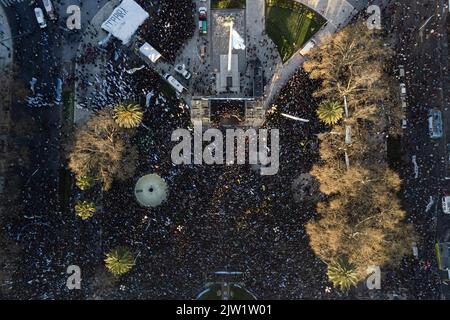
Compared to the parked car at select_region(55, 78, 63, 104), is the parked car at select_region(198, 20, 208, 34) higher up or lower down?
higher up

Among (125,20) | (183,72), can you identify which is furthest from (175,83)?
(125,20)

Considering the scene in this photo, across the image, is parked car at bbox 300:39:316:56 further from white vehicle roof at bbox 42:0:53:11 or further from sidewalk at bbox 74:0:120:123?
white vehicle roof at bbox 42:0:53:11

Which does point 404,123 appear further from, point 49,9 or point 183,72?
point 49,9

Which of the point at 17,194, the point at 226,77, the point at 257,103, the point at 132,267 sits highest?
the point at 226,77

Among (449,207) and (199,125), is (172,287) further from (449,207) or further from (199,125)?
(449,207)

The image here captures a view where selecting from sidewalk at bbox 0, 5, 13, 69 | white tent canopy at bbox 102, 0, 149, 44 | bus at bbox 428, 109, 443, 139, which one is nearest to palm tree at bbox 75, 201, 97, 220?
sidewalk at bbox 0, 5, 13, 69

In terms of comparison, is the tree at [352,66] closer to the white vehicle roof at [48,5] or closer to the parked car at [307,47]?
the parked car at [307,47]
